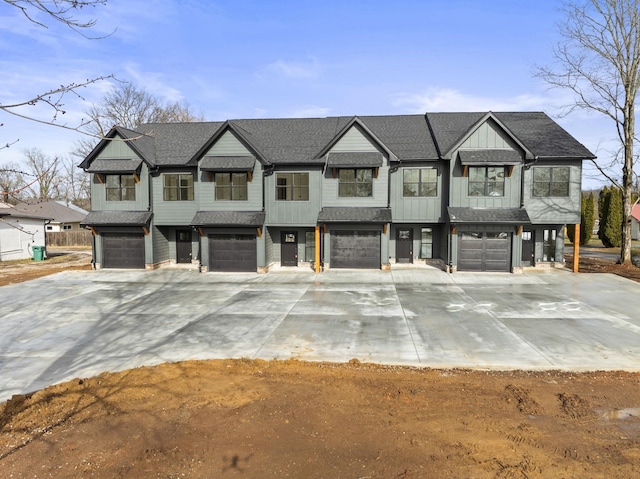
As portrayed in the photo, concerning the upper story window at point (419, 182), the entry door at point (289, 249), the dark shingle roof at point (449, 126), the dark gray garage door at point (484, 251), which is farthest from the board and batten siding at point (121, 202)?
the dark gray garage door at point (484, 251)

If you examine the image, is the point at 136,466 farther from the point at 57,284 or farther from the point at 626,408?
the point at 57,284

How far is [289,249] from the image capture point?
23031 millimetres

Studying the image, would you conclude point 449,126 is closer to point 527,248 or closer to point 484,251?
point 484,251

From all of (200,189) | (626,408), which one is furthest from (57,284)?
(626,408)

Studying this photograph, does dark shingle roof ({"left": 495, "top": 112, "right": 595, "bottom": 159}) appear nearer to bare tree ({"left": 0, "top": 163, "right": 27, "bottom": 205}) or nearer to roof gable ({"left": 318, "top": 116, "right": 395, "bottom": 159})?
roof gable ({"left": 318, "top": 116, "right": 395, "bottom": 159})

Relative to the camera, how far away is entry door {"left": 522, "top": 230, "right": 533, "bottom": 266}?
71.5ft

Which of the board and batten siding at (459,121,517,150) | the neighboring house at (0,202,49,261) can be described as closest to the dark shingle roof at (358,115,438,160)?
the board and batten siding at (459,121,517,150)

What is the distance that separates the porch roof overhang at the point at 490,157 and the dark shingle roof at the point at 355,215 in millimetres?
4764

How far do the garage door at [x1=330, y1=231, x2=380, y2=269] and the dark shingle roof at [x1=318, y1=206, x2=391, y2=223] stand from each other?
110 centimetres

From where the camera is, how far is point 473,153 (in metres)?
20.4

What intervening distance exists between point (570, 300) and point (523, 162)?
8570 mm

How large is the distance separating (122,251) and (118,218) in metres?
2.03

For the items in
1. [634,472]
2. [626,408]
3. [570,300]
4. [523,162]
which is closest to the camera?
[634,472]

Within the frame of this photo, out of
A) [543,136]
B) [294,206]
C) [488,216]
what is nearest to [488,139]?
[543,136]
